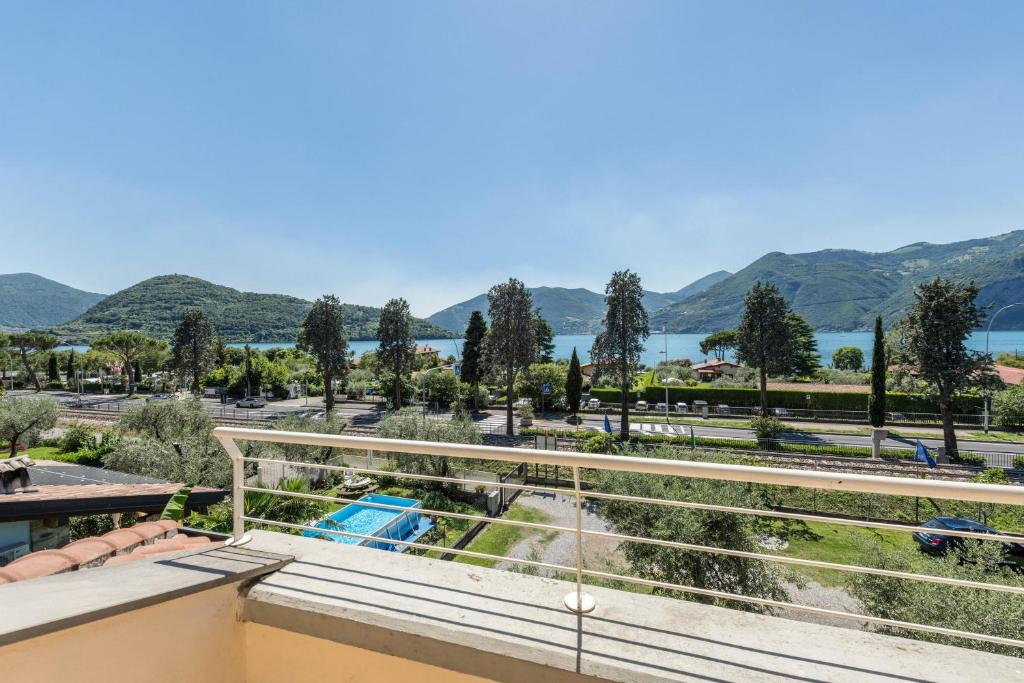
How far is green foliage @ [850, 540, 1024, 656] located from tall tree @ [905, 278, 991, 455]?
19.7 meters

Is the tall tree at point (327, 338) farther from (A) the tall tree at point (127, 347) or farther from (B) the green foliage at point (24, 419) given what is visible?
(A) the tall tree at point (127, 347)

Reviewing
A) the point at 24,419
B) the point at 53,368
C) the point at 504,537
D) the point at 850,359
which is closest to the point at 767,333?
the point at 504,537

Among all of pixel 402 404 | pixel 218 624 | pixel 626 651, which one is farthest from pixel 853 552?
pixel 402 404

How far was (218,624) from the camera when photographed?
192cm

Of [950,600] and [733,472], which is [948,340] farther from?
[733,472]

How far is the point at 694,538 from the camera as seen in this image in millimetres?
7480

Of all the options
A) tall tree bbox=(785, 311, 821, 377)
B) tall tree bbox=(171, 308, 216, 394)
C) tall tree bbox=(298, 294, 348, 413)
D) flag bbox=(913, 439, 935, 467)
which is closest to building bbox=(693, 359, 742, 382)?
tall tree bbox=(785, 311, 821, 377)

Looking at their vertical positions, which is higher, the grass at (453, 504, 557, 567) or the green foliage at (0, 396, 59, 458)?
the green foliage at (0, 396, 59, 458)

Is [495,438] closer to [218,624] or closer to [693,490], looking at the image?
[693,490]

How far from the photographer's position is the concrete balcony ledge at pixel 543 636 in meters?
1.52

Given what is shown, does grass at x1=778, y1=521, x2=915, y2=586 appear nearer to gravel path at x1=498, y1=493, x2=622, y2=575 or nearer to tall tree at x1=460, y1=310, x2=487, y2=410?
gravel path at x1=498, y1=493, x2=622, y2=575

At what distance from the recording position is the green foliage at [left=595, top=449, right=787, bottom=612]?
719 centimetres

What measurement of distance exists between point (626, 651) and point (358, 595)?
114 centimetres

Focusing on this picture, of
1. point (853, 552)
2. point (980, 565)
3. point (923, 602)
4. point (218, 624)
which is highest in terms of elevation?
point (218, 624)
